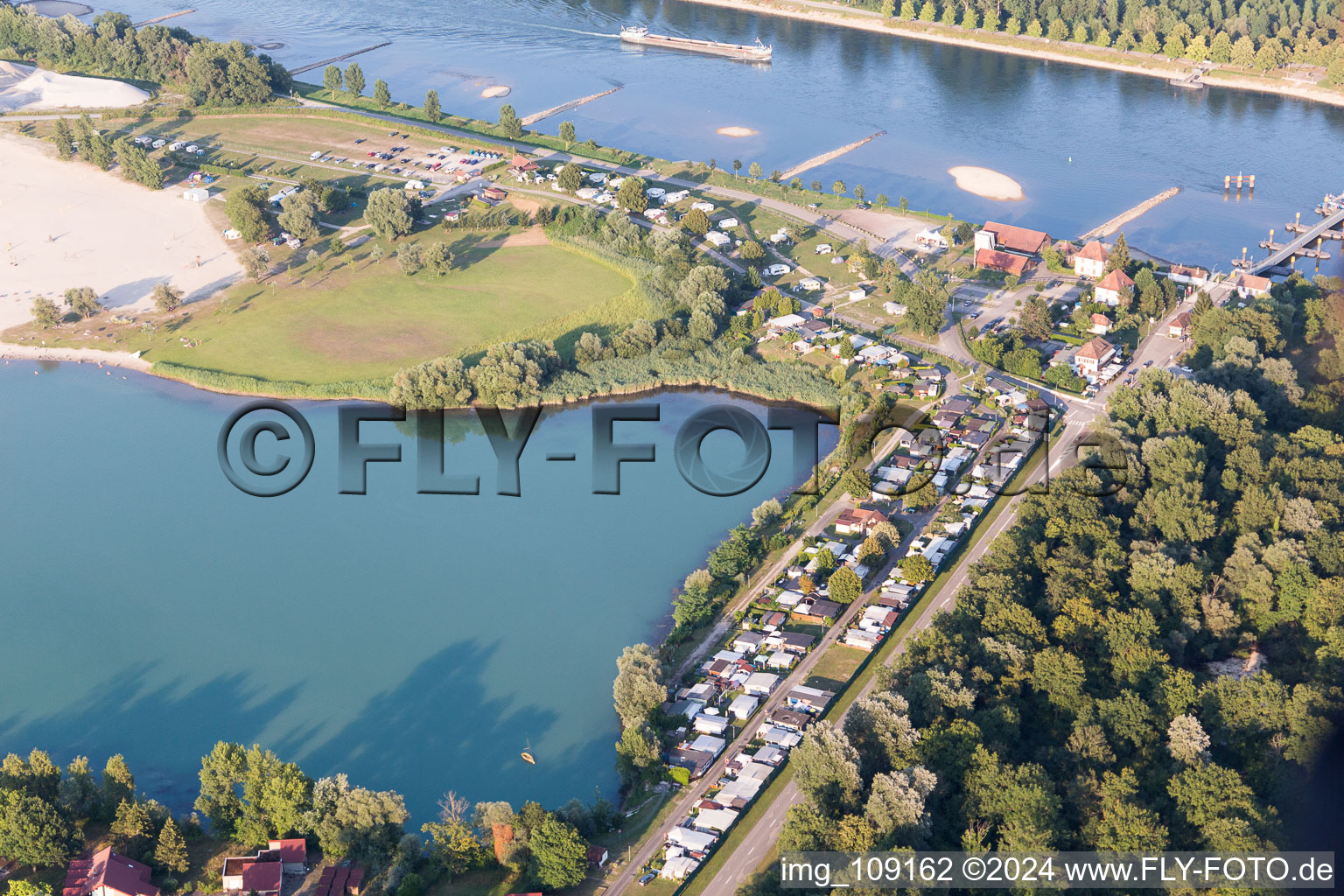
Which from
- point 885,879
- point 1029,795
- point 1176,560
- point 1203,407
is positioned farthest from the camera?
point 1203,407

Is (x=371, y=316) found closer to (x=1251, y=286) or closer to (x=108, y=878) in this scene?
(x=108, y=878)

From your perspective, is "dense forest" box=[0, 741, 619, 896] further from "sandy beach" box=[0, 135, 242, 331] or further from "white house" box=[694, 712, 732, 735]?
"sandy beach" box=[0, 135, 242, 331]

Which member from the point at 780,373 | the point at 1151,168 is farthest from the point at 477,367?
the point at 1151,168

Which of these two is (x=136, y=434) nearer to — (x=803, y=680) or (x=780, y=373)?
(x=780, y=373)

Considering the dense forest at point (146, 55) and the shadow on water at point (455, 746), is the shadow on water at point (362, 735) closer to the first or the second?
the shadow on water at point (455, 746)

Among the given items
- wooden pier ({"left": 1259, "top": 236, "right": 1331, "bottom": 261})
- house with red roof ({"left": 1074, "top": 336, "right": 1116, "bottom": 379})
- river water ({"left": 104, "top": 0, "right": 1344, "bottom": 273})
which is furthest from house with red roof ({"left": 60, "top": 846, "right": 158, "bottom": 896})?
wooden pier ({"left": 1259, "top": 236, "right": 1331, "bottom": 261})

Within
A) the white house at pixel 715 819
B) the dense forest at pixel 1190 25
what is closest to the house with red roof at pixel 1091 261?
the white house at pixel 715 819
